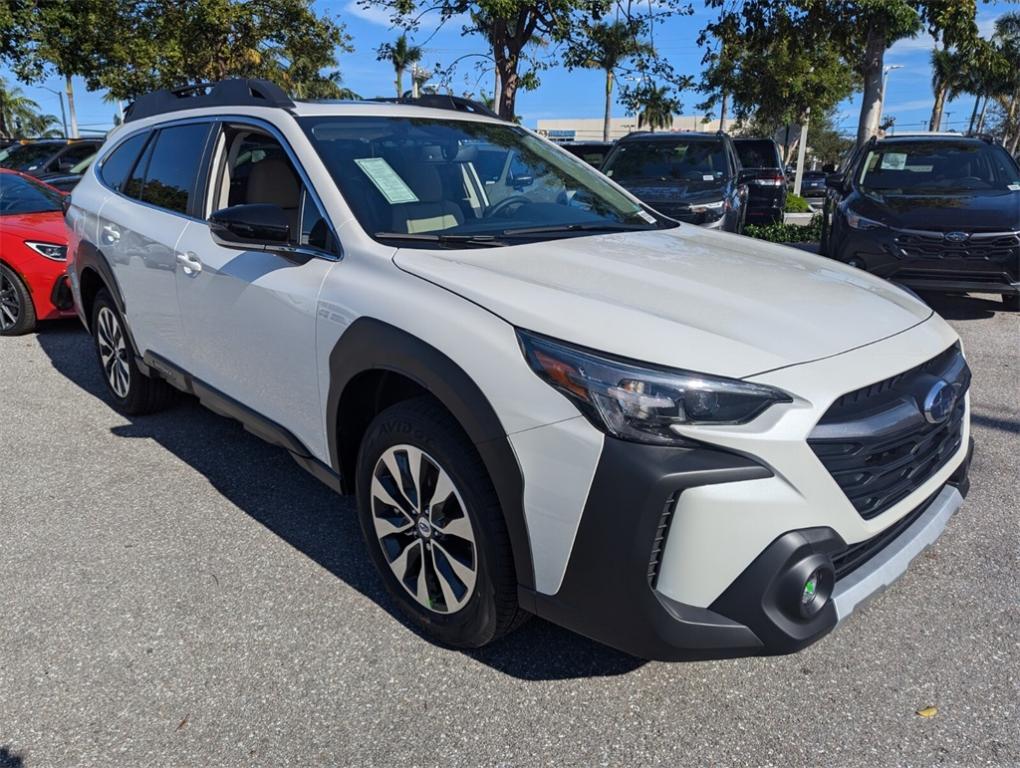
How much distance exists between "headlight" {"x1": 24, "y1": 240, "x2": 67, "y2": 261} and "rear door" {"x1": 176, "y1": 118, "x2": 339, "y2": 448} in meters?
3.96

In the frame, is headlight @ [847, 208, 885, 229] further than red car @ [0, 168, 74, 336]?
Yes

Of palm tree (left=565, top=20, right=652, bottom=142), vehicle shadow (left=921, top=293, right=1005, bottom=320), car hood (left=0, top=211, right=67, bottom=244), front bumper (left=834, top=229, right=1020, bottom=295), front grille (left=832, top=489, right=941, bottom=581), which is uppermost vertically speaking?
palm tree (left=565, top=20, right=652, bottom=142)

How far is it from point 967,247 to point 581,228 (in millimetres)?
4946

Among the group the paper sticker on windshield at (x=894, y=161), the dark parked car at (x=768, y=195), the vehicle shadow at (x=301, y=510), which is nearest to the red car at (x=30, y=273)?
the vehicle shadow at (x=301, y=510)

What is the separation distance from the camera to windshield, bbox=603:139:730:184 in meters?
9.68

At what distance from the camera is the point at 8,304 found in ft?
23.0

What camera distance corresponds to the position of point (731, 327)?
7.41 feet

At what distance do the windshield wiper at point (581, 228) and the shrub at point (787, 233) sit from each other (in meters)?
9.84

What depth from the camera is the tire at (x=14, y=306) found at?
22.6ft

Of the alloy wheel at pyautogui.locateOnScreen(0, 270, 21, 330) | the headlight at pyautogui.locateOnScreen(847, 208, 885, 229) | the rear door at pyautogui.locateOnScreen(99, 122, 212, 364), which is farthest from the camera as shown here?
the headlight at pyautogui.locateOnScreen(847, 208, 885, 229)

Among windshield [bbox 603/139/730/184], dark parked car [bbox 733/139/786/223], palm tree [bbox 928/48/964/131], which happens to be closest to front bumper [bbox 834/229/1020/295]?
windshield [bbox 603/139/730/184]

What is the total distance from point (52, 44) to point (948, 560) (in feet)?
69.1

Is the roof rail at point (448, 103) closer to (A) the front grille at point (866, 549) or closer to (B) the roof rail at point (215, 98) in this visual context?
(B) the roof rail at point (215, 98)

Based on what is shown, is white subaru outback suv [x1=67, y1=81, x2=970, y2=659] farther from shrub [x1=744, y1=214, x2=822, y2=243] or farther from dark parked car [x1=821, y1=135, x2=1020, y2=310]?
shrub [x1=744, y1=214, x2=822, y2=243]
